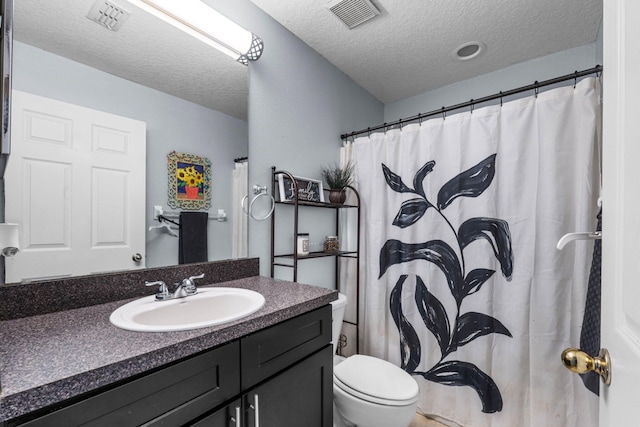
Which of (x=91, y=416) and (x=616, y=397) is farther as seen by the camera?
(x=91, y=416)

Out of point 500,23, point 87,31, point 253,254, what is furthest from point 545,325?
point 87,31

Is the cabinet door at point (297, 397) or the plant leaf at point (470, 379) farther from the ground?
the cabinet door at point (297, 397)

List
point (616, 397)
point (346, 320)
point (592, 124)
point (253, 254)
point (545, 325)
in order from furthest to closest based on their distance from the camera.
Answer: point (346, 320) < point (253, 254) < point (545, 325) < point (592, 124) < point (616, 397)

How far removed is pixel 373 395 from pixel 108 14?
1855 millimetres

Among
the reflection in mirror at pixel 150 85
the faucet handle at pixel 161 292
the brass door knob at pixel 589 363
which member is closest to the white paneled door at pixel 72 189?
the reflection in mirror at pixel 150 85

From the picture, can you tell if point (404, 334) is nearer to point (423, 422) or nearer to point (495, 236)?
point (423, 422)

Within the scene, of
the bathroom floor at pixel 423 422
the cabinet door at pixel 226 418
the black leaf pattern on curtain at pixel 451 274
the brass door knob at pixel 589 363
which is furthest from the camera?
the bathroom floor at pixel 423 422

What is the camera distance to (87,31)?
102 centimetres

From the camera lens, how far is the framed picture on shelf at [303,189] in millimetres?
1667

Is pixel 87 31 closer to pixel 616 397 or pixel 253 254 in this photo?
pixel 253 254

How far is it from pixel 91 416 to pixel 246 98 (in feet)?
4.54

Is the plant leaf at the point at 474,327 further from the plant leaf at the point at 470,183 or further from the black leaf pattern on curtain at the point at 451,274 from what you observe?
the plant leaf at the point at 470,183

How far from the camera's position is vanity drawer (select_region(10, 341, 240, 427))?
0.57 meters

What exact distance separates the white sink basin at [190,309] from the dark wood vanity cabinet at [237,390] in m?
0.11
